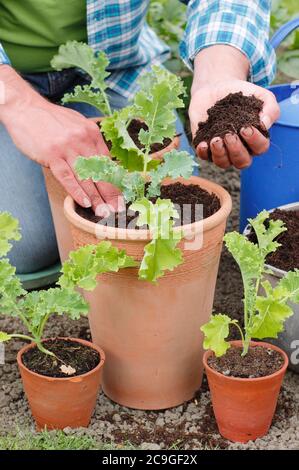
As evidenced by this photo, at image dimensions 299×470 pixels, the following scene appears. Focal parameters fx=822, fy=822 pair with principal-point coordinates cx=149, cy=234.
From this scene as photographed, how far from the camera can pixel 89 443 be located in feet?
6.82

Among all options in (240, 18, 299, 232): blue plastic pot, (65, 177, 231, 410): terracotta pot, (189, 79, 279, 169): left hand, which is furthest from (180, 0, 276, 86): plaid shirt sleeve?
(65, 177, 231, 410): terracotta pot

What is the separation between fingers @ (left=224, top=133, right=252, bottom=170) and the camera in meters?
2.12

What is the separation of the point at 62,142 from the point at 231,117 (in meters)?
0.47

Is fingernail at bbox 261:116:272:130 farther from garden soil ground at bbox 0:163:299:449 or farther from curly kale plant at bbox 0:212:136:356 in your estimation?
garden soil ground at bbox 0:163:299:449

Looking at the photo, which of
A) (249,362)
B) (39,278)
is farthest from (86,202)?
(39,278)

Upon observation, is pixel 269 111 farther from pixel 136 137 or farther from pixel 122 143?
pixel 136 137

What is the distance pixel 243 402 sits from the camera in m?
2.06

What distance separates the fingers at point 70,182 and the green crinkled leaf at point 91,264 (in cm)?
25

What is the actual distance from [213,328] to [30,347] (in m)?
0.50

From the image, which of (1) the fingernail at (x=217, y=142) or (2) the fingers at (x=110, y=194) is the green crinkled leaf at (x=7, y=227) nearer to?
(2) the fingers at (x=110, y=194)

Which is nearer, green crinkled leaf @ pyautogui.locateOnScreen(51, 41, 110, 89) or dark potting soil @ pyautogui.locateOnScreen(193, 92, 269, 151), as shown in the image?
dark potting soil @ pyautogui.locateOnScreen(193, 92, 269, 151)

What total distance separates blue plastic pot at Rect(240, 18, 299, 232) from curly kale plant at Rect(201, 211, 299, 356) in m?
0.55
